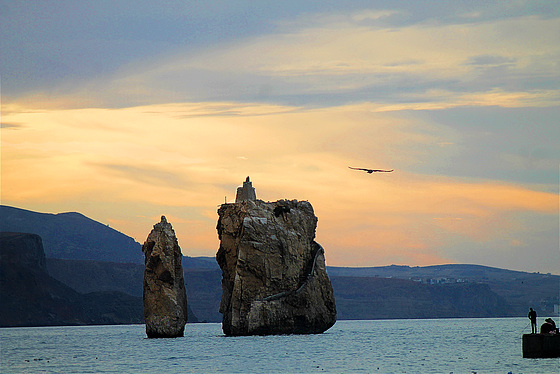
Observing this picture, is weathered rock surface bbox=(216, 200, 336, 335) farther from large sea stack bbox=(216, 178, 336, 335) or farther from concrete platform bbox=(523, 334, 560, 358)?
concrete platform bbox=(523, 334, 560, 358)

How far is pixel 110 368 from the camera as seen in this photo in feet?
198

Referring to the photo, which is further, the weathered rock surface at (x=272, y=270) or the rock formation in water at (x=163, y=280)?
the weathered rock surface at (x=272, y=270)

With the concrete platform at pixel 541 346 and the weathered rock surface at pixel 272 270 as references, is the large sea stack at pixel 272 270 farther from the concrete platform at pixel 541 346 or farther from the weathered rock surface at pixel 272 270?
the concrete platform at pixel 541 346

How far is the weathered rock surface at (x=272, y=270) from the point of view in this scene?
311ft

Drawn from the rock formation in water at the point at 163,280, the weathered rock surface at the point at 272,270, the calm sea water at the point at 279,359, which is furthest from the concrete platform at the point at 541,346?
the rock formation in water at the point at 163,280

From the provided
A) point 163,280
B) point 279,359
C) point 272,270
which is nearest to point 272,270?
point 272,270

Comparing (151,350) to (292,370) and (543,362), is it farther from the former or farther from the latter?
(543,362)

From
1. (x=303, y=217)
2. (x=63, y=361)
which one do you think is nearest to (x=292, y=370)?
(x=63, y=361)

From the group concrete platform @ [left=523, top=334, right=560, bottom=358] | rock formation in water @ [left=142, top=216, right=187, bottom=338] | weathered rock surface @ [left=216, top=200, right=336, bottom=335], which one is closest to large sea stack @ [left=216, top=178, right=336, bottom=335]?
weathered rock surface @ [left=216, top=200, right=336, bottom=335]

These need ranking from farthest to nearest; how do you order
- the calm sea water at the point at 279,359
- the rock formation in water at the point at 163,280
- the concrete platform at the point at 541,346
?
the rock formation in water at the point at 163,280
the calm sea water at the point at 279,359
the concrete platform at the point at 541,346

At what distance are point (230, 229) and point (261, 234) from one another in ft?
14.7

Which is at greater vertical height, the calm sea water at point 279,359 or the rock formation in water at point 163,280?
the rock formation in water at point 163,280

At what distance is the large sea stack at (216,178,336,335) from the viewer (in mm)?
94688

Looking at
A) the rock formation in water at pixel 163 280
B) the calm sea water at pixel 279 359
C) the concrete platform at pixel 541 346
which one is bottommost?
the calm sea water at pixel 279 359
